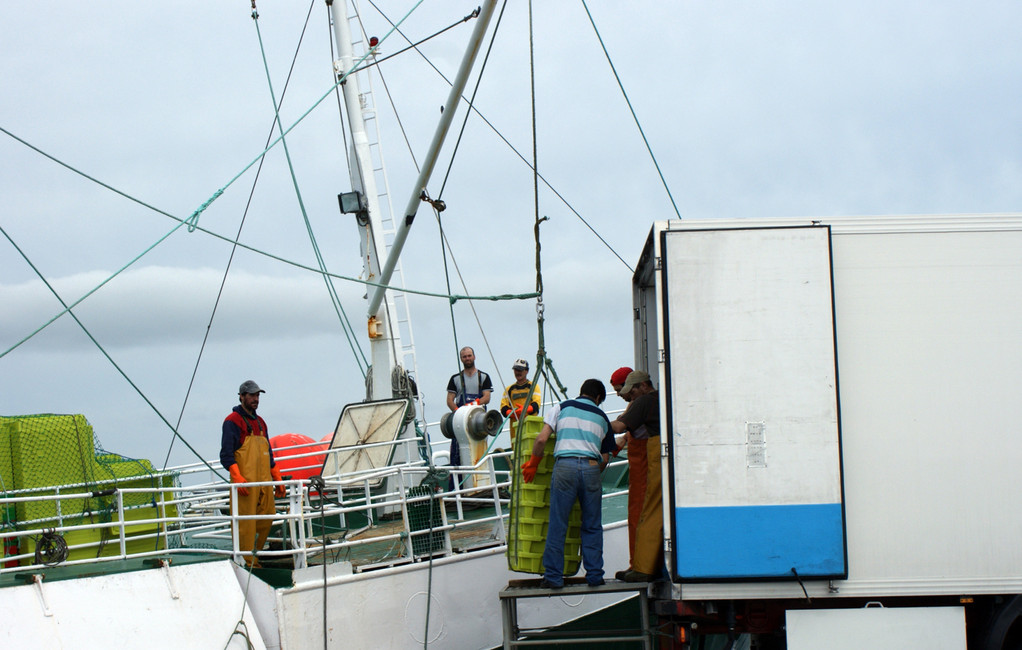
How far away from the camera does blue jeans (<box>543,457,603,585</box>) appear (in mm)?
8219

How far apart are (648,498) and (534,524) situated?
1.15 m

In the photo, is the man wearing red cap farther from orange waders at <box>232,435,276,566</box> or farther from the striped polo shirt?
orange waders at <box>232,435,276,566</box>

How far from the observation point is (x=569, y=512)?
328 inches

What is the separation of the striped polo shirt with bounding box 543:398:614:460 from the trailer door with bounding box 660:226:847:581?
4.09 ft

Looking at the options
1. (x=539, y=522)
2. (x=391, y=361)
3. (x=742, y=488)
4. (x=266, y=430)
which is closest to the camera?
(x=742, y=488)

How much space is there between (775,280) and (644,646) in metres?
3.23

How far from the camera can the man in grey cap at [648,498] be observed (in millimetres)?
7988

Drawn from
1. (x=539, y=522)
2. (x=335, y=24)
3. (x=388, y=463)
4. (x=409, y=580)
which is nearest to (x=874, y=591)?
(x=539, y=522)

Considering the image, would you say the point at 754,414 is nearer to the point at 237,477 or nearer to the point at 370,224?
the point at 237,477

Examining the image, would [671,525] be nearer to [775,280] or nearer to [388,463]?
[775,280]

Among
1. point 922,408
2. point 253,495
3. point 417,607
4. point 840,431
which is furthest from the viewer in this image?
point 253,495

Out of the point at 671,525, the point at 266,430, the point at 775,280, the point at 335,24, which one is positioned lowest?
the point at 671,525

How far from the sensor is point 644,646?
801cm

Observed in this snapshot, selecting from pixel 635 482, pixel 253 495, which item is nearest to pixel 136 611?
pixel 253 495
